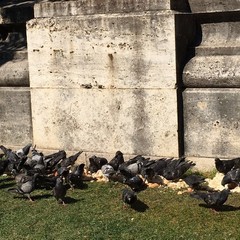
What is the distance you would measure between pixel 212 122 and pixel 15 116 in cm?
333

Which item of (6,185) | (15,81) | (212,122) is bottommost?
(6,185)

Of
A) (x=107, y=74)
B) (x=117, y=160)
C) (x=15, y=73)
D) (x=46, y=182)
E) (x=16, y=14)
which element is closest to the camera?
(x=46, y=182)

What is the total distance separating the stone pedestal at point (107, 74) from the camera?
8.48m

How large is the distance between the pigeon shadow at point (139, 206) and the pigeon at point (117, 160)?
0.98 metres

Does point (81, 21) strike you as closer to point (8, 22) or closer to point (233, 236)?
point (8, 22)

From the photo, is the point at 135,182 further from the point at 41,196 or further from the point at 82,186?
the point at 41,196

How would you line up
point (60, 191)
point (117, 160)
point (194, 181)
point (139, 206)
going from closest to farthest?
1. point (139, 206)
2. point (60, 191)
3. point (194, 181)
4. point (117, 160)

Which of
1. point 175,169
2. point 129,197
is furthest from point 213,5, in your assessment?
point 129,197

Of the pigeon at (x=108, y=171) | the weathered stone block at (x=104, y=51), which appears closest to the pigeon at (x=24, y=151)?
the weathered stone block at (x=104, y=51)

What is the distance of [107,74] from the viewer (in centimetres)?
888

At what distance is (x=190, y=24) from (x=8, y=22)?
133 inches

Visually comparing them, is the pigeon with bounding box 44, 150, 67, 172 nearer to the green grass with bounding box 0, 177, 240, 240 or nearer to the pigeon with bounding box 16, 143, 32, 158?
the pigeon with bounding box 16, 143, 32, 158

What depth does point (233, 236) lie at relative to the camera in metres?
6.41

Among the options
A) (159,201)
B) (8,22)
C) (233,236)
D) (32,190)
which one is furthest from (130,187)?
(8,22)
